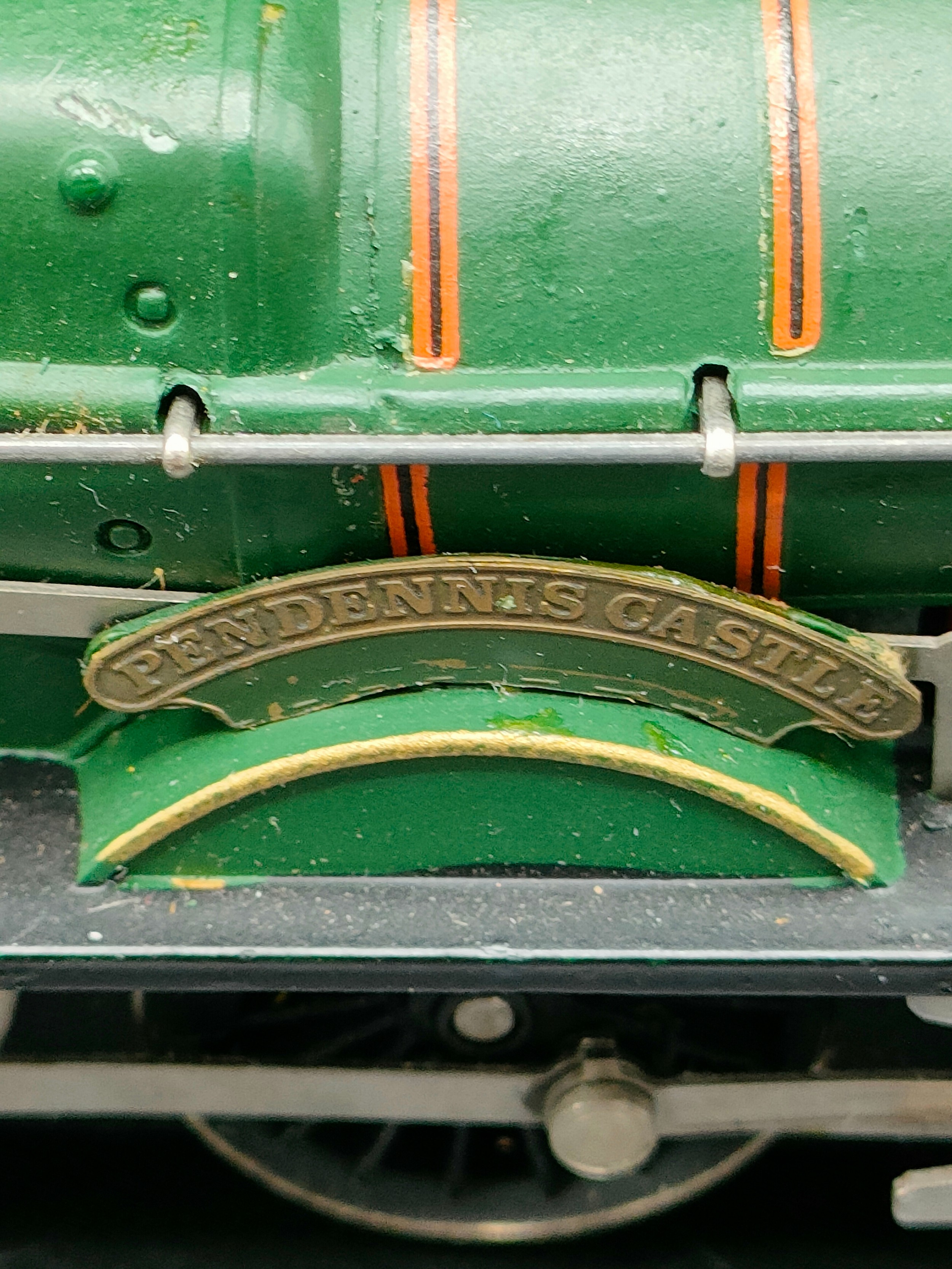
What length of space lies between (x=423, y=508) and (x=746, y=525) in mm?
288

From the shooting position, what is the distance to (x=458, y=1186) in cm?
153

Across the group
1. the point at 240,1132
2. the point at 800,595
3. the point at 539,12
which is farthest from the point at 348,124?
the point at 240,1132

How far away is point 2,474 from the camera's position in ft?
3.50

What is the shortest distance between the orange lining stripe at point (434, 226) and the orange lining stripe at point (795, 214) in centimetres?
27

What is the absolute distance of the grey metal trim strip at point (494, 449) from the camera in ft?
3.25

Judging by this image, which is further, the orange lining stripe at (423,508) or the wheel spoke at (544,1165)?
the wheel spoke at (544,1165)

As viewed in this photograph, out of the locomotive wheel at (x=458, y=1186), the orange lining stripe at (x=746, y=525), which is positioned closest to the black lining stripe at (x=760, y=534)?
the orange lining stripe at (x=746, y=525)

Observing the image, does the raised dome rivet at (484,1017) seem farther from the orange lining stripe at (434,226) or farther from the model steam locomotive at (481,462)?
the orange lining stripe at (434,226)

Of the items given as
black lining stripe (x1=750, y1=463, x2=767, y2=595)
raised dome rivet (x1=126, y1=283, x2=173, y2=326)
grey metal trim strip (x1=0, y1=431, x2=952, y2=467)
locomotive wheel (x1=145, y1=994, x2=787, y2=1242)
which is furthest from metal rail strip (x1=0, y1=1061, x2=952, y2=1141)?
raised dome rivet (x1=126, y1=283, x2=173, y2=326)

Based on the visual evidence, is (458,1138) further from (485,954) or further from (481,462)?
(481,462)

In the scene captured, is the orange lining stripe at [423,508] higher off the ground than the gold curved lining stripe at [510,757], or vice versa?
the orange lining stripe at [423,508]

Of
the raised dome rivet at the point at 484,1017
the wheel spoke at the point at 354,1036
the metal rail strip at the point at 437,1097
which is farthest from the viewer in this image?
the wheel spoke at the point at 354,1036

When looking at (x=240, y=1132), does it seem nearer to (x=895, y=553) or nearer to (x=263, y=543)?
(x=263, y=543)

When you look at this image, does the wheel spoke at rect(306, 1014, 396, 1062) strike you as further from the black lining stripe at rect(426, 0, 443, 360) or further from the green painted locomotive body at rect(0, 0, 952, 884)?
the black lining stripe at rect(426, 0, 443, 360)
